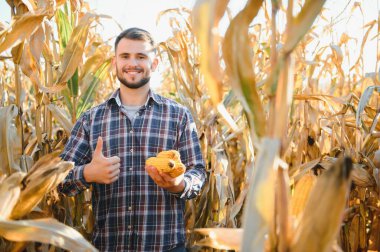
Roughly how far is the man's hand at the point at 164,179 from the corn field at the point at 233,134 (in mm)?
258

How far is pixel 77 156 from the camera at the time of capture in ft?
5.78

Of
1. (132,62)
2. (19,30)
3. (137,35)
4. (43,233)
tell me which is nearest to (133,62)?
(132,62)

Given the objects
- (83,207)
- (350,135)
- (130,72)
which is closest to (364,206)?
(350,135)

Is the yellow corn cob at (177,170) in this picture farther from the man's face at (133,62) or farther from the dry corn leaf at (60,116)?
the dry corn leaf at (60,116)

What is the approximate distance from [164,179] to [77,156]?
51 centimetres

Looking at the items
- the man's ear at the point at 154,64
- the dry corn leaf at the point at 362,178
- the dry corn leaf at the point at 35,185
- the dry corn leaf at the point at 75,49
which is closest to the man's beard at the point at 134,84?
the man's ear at the point at 154,64

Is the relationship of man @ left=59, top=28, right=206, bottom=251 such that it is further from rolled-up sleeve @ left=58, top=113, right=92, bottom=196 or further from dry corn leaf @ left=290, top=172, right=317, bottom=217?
dry corn leaf @ left=290, top=172, right=317, bottom=217

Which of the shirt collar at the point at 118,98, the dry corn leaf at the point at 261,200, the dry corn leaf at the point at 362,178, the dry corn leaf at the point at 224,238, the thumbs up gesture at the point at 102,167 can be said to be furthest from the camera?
the shirt collar at the point at 118,98

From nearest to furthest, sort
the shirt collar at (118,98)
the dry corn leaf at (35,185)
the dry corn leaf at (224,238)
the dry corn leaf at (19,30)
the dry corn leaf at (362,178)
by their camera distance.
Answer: the dry corn leaf at (224,238), the dry corn leaf at (35,185), the dry corn leaf at (19,30), the dry corn leaf at (362,178), the shirt collar at (118,98)

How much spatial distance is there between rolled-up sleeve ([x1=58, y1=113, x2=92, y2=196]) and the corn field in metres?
0.13

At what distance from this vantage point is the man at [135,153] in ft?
5.60

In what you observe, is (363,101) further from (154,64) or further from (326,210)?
(326,210)

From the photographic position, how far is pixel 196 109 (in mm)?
2369

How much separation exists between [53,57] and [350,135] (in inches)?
71.9
